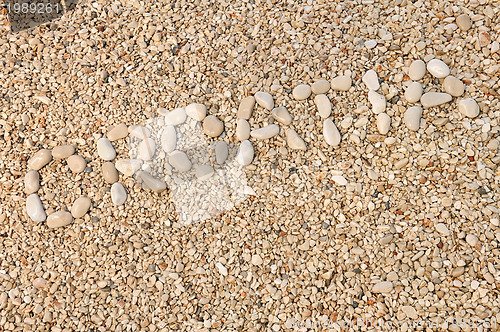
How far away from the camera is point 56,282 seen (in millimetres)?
2004

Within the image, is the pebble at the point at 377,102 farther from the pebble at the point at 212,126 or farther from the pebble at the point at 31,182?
the pebble at the point at 31,182

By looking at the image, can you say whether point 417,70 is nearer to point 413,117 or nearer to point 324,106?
point 413,117

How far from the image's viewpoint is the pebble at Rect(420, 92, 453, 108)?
7.01ft

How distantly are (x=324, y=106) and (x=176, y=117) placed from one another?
669 millimetres

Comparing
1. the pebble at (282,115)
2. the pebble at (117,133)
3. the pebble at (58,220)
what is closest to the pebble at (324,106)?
the pebble at (282,115)

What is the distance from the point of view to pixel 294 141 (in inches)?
84.3

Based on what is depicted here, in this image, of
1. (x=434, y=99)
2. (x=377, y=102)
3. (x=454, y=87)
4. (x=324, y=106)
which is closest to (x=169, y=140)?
(x=324, y=106)

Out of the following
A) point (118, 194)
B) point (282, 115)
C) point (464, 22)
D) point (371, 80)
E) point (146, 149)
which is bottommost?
point (118, 194)

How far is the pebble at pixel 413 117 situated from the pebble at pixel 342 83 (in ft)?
0.94

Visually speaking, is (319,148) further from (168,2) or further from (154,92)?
(168,2)

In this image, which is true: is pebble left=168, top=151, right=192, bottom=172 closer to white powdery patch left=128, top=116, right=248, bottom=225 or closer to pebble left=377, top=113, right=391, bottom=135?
white powdery patch left=128, top=116, right=248, bottom=225

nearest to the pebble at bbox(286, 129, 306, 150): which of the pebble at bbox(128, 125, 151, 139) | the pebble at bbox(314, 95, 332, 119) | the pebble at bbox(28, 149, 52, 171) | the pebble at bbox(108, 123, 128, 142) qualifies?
the pebble at bbox(314, 95, 332, 119)

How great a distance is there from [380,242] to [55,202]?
1.39m

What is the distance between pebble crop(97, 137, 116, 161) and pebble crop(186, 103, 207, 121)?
1.23 ft
